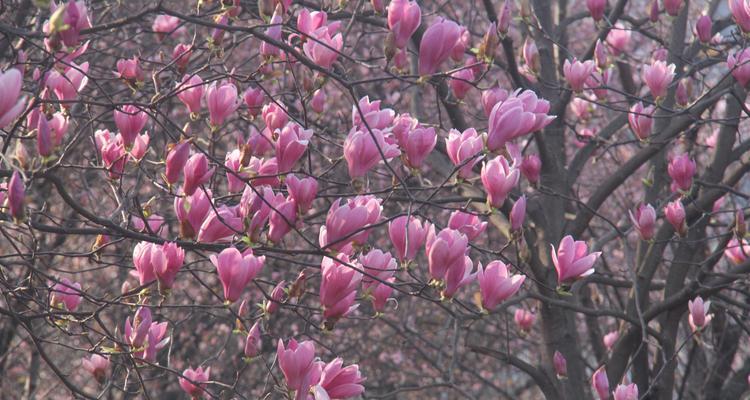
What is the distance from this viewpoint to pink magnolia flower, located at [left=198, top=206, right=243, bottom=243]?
228 cm

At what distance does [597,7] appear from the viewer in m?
4.10

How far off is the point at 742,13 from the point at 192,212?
6.91 feet

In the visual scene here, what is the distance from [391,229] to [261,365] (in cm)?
474

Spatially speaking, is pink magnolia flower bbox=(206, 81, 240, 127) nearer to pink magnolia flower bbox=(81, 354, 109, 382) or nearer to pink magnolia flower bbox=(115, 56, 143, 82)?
pink magnolia flower bbox=(115, 56, 143, 82)

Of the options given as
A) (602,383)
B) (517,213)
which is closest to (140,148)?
(517,213)

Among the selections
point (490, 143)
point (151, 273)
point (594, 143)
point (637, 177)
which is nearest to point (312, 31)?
point (490, 143)

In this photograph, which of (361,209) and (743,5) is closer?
(361,209)

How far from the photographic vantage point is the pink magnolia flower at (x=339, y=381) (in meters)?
2.24

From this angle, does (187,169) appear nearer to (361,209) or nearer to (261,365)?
(361,209)

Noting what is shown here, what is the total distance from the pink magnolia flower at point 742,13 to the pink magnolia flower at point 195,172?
2.03m

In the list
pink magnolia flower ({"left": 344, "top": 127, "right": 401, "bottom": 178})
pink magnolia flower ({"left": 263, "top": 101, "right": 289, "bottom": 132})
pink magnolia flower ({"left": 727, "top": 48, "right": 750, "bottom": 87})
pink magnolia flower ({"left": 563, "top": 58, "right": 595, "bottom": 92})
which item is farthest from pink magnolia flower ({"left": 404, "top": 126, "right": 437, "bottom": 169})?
pink magnolia flower ({"left": 727, "top": 48, "right": 750, "bottom": 87})

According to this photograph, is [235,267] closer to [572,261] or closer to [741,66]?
[572,261]

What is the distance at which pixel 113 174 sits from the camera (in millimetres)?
2510

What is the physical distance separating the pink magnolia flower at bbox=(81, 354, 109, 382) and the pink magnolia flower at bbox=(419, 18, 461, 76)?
4.10ft
